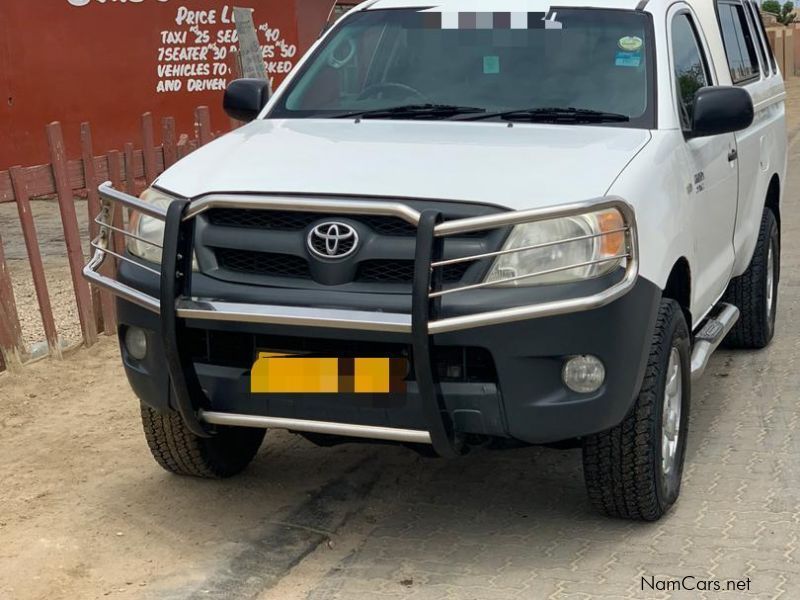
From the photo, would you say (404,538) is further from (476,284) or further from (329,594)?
(476,284)

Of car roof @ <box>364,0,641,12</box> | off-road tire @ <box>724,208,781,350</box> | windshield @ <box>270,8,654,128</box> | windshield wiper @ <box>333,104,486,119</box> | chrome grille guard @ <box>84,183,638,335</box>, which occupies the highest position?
car roof @ <box>364,0,641,12</box>

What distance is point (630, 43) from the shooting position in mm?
5246

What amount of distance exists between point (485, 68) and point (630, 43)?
59 cm

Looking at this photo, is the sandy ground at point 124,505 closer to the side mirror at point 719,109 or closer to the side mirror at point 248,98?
the side mirror at point 248,98

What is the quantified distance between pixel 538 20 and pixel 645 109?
71cm

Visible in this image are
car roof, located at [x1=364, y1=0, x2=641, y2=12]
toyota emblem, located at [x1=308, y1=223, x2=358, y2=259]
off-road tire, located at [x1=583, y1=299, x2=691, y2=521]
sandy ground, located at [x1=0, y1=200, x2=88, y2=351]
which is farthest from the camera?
sandy ground, located at [x1=0, y1=200, x2=88, y2=351]

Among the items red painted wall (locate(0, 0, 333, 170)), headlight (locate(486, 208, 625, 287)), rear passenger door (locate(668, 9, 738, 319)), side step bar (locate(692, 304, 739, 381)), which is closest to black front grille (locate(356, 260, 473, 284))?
headlight (locate(486, 208, 625, 287))

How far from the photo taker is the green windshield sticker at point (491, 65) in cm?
527

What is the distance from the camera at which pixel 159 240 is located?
447 cm

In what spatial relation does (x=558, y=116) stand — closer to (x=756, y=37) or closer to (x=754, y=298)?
(x=754, y=298)

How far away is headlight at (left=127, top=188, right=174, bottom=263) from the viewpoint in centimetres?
447

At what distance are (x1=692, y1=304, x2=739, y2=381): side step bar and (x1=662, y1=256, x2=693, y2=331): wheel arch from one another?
8.9 inches

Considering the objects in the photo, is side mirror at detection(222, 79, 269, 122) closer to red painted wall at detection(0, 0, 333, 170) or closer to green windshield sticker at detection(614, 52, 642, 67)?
green windshield sticker at detection(614, 52, 642, 67)

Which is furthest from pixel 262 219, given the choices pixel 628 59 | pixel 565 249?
pixel 628 59
